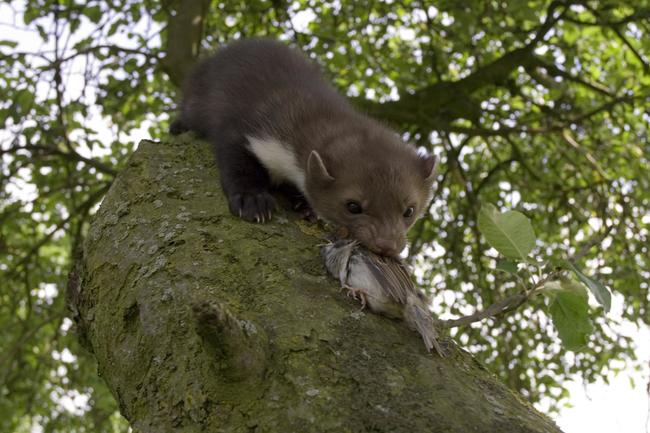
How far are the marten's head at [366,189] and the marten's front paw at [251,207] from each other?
21.4 inches

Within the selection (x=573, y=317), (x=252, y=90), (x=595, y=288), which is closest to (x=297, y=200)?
(x=252, y=90)

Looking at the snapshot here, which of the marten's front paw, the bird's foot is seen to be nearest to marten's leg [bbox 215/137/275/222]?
the marten's front paw

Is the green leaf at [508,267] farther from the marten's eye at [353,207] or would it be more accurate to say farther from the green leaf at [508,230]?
the marten's eye at [353,207]

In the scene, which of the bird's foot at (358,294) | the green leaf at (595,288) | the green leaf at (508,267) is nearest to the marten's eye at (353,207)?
the green leaf at (508,267)

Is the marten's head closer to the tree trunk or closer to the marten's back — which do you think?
the marten's back

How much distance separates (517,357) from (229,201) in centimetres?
505

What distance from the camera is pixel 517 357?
7312 millimetres

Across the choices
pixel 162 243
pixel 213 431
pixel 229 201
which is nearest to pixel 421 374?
pixel 213 431

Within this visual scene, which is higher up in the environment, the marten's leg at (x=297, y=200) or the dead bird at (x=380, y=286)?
the marten's leg at (x=297, y=200)

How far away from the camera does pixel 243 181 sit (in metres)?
3.57

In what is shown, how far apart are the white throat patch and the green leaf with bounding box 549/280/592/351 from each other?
1.96 metres

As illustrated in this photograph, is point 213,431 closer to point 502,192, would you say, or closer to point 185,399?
point 185,399

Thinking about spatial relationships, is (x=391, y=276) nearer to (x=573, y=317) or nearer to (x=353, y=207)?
(x=573, y=317)

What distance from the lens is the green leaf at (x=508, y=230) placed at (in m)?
2.48
